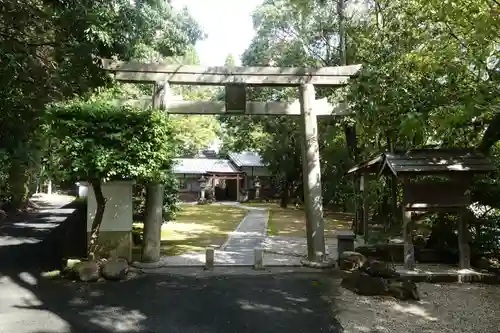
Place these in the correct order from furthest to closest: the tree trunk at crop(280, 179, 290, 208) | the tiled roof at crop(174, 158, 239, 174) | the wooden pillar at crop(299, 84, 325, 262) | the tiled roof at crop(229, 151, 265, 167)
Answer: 1. the tiled roof at crop(229, 151, 265, 167)
2. the tiled roof at crop(174, 158, 239, 174)
3. the tree trunk at crop(280, 179, 290, 208)
4. the wooden pillar at crop(299, 84, 325, 262)

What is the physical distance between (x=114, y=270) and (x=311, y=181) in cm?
505

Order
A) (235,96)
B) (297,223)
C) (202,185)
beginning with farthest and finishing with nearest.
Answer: (202,185), (297,223), (235,96)

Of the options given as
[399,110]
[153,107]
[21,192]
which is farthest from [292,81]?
[21,192]

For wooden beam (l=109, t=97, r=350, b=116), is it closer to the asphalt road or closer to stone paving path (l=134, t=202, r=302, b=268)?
stone paving path (l=134, t=202, r=302, b=268)

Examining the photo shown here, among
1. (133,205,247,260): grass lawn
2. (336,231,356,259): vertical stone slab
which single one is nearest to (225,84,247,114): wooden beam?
(336,231,356,259): vertical stone slab

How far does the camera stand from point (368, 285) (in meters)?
8.08

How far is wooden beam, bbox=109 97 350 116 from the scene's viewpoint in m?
11.0

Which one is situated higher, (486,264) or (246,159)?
(246,159)

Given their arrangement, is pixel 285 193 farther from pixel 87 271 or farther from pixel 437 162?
pixel 87 271

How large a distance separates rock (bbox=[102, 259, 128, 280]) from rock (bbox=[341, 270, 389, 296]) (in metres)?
4.60

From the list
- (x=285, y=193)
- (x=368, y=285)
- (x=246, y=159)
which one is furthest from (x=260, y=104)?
(x=246, y=159)

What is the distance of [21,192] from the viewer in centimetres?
2259

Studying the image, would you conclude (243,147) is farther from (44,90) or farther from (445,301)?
(445,301)

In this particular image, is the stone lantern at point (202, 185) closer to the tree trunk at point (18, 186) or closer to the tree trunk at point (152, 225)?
the tree trunk at point (18, 186)
